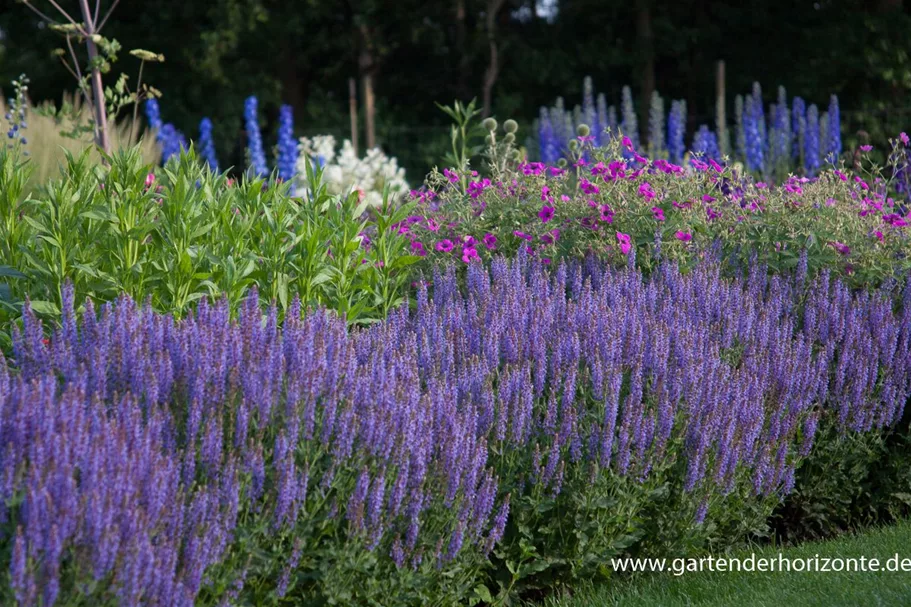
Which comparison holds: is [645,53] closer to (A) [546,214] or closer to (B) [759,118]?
(B) [759,118]

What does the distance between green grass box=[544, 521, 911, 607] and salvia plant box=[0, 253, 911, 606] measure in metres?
0.12

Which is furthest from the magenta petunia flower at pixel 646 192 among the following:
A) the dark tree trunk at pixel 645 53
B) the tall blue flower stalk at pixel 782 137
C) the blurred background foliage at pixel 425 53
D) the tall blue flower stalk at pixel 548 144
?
the dark tree trunk at pixel 645 53

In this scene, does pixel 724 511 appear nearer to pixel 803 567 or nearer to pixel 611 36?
pixel 803 567

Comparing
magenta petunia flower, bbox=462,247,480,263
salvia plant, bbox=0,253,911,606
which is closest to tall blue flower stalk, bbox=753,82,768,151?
magenta petunia flower, bbox=462,247,480,263

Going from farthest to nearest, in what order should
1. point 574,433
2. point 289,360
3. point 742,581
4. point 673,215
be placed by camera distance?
point 673,215
point 742,581
point 574,433
point 289,360

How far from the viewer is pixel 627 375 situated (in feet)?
13.0

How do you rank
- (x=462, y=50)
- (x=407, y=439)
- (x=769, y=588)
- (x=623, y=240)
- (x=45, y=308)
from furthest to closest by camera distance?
(x=462, y=50), (x=623, y=240), (x=45, y=308), (x=769, y=588), (x=407, y=439)

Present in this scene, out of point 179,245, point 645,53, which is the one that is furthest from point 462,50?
point 179,245

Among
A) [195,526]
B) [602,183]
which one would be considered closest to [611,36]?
[602,183]

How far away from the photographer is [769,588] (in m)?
3.71

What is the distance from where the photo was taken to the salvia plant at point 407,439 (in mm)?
2582

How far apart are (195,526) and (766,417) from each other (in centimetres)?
Result: 233

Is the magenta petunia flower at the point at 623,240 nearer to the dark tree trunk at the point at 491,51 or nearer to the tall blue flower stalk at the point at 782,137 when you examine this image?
the tall blue flower stalk at the point at 782,137

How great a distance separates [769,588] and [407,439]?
4.90 ft
